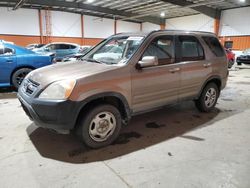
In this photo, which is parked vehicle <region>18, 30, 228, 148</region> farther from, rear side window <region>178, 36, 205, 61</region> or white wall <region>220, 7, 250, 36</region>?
white wall <region>220, 7, 250, 36</region>

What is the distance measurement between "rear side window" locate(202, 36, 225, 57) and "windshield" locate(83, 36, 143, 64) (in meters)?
1.68

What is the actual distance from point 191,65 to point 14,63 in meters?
4.69

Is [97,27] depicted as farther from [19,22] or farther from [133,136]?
[133,136]

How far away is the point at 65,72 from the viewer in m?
2.93

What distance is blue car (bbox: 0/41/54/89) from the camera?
5922 millimetres

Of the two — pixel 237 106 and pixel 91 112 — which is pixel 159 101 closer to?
pixel 91 112

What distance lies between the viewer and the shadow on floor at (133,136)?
282 centimetres

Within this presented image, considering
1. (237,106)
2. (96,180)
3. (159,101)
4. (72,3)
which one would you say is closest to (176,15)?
(72,3)

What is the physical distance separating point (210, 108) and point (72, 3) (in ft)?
55.6

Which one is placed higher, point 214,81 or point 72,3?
point 72,3

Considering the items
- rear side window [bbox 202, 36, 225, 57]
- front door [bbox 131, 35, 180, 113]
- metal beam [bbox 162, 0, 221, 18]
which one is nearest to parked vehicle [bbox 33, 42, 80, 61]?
metal beam [bbox 162, 0, 221, 18]

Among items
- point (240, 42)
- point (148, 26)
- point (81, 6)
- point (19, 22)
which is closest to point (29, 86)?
point (81, 6)

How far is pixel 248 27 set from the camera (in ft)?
62.0

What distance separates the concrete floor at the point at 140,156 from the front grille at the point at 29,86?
0.75 metres
